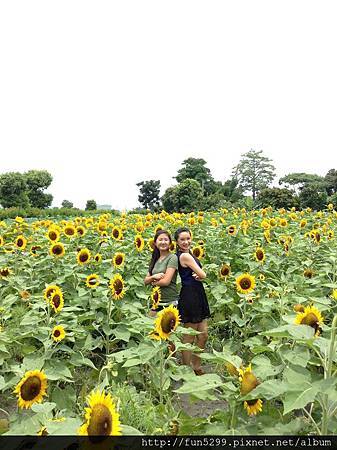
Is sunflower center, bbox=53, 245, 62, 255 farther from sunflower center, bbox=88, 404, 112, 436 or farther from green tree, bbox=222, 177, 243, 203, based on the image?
green tree, bbox=222, 177, 243, 203

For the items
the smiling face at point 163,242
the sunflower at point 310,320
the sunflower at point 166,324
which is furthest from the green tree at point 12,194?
the sunflower at point 310,320

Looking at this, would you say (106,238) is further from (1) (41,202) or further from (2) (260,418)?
(1) (41,202)

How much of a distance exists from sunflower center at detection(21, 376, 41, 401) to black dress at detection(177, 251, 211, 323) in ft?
6.88

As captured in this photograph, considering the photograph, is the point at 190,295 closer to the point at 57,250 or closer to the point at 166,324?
the point at 166,324

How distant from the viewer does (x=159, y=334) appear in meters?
2.45

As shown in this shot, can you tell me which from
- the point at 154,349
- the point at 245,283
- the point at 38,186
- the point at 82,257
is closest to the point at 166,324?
the point at 154,349

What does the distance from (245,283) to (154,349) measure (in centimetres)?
154

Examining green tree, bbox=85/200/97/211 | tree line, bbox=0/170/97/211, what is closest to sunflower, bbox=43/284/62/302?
tree line, bbox=0/170/97/211

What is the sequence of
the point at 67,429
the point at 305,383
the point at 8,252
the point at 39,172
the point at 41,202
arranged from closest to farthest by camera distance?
the point at 67,429 < the point at 305,383 < the point at 8,252 < the point at 41,202 < the point at 39,172

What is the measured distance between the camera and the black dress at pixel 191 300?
4.12 meters

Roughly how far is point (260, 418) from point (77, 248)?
17.1ft

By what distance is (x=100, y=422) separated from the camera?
142cm

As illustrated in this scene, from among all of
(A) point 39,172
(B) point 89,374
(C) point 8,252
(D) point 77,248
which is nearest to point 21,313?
(B) point 89,374

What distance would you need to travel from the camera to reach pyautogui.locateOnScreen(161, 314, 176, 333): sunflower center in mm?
2449
